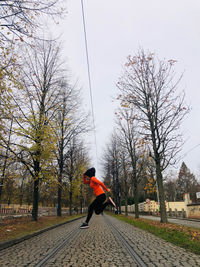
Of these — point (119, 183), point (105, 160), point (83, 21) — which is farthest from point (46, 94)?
point (105, 160)

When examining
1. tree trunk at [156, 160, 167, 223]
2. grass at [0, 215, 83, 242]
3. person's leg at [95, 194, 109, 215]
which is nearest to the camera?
person's leg at [95, 194, 109, 215]

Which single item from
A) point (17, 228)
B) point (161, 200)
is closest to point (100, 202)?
point (17, 228)

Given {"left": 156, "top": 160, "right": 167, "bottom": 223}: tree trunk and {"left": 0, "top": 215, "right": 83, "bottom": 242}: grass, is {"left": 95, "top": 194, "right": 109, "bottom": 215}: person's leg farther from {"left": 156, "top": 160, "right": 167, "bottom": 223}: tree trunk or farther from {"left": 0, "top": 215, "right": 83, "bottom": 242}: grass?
{"left": 156, "top": 160, "right": 167, "bottom": 223}: tree trunk

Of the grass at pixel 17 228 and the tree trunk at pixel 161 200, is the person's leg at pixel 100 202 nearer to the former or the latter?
the grass at pixel 17 228

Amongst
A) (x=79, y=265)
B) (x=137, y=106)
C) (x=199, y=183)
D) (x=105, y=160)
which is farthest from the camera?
(x=199, y=183)

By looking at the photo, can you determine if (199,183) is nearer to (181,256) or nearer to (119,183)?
(119,183)

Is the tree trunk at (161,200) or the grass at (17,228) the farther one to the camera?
the tree trunk at (161,200)

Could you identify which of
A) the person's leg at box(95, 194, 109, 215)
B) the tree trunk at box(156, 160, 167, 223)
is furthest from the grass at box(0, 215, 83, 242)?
the tree trunk at box(156, 160, 167, 223)

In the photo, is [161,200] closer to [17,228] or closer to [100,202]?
[17,228]

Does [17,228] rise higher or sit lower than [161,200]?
lower

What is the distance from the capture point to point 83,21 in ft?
27.8

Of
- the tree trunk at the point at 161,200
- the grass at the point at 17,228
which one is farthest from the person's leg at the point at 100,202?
the tree trunk at the point at 161,200

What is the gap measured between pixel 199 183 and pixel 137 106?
5894 centimetres

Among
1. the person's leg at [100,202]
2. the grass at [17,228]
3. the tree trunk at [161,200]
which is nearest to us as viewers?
the person's leg at [100,202]
